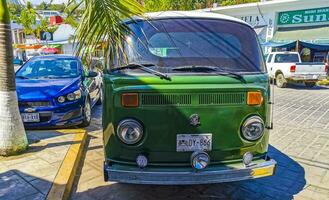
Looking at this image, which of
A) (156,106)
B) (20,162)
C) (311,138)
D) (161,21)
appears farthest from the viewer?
(311,138)

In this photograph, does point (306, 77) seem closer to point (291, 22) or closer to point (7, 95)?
point (291, 22)

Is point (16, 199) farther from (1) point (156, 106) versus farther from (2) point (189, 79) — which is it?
(2) point (189, 79)

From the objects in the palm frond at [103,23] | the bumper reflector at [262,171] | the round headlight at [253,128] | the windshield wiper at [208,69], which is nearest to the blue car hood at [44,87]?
the palm frond at [103,23]

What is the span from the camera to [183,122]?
3.21m

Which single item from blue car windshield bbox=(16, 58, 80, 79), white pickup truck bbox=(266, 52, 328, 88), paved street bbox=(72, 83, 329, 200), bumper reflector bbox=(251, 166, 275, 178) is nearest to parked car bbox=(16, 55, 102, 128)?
blue car windshield bbox=(16, 58, 80, 79)

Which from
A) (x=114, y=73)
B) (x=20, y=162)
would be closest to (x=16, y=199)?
(x=20, y=162)

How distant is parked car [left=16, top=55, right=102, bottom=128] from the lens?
598 centimetres

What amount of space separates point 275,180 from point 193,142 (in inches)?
69.3

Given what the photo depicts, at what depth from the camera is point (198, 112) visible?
3201 mm

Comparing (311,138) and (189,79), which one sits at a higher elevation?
(189,79)

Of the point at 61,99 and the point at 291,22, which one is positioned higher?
the point at 291,22

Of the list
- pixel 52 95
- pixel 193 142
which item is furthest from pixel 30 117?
pixel 193 142

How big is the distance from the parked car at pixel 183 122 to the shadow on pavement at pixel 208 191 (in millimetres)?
674

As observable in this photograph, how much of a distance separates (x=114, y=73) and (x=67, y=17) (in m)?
0.90
